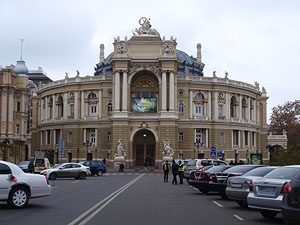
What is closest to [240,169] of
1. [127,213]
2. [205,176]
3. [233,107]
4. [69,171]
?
[205,176]

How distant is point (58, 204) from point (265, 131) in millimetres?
75511

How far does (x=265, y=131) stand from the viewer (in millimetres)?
Answer: 89438

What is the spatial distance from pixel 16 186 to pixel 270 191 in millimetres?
8602

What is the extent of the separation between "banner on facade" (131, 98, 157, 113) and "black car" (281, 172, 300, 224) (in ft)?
188

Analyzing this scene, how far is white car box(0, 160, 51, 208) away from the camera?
16.2m

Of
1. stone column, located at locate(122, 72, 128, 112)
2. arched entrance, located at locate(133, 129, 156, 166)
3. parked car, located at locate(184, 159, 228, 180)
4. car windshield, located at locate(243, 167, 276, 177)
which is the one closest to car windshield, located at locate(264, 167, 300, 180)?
car windshield, located at locate(243, 167, 276, 177)

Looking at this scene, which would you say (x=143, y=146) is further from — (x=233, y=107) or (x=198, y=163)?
(x=198, y=163)

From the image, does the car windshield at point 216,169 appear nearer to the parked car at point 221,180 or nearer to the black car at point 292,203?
the parked car at point 221,180

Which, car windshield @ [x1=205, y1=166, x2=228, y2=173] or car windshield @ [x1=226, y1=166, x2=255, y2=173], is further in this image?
car windshield @ [x1=205, y1=166, x2=228, y2=173]

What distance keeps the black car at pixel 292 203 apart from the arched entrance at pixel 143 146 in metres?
61.5

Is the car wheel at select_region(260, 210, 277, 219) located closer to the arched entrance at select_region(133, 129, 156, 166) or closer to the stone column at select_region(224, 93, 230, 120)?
the arched entrance at select_region(133, 129, 156, 166)

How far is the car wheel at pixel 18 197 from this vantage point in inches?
646

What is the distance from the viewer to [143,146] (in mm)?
73375

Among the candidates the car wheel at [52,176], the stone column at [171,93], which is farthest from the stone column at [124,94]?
the car wheel at [52,176]
